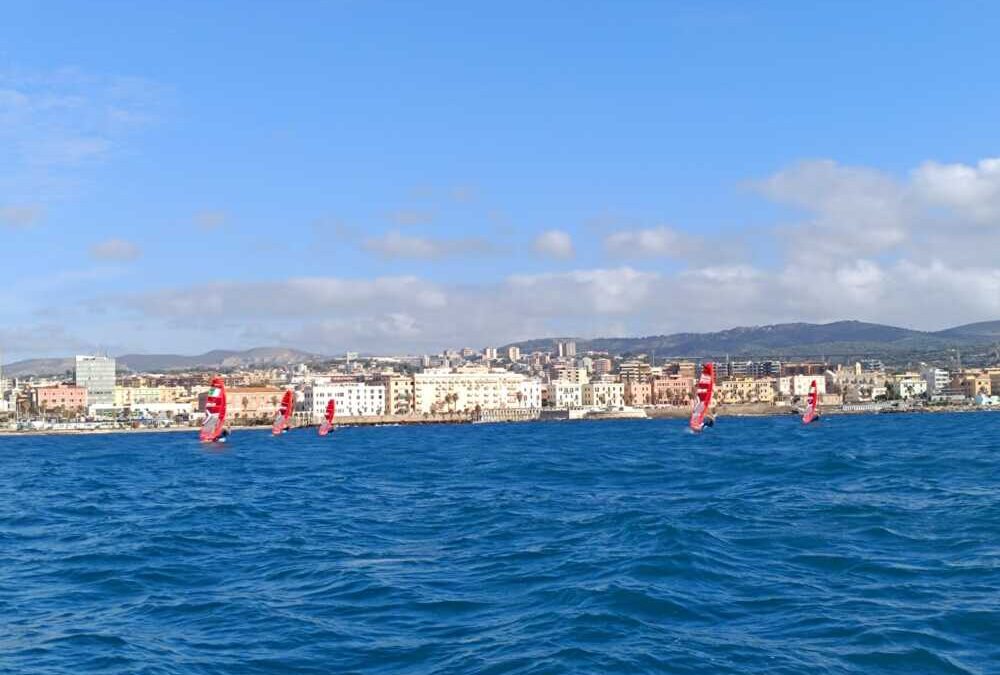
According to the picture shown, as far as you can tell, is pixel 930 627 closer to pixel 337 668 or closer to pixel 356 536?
pixel 337 668

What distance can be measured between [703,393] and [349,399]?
368ft

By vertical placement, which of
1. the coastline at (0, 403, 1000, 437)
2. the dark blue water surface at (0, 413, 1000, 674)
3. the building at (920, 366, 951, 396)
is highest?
the building at (920, 366, 951, 396)

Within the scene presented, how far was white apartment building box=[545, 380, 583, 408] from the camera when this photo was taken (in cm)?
17975

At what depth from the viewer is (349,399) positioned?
166500 millimetres

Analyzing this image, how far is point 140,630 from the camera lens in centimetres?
1336

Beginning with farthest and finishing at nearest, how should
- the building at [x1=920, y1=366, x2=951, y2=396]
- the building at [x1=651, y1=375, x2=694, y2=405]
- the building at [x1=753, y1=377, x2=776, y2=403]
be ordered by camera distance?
the building at [x1=753, y1=377, x2=776, y2=403] → the building at [x1=920, y1=366, x2=951, y2=396] → the building at [x1=651, y1=375, x2=694, y2=405]

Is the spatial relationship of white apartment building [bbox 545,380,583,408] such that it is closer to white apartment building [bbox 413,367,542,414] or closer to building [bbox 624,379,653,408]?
white apartment building [bbox 413,367,542,414]

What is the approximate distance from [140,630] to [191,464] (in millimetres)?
39588

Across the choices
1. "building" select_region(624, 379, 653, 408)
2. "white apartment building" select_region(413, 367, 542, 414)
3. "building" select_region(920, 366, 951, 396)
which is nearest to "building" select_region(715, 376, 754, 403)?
"building" select_region(624, 379, 653, 408)

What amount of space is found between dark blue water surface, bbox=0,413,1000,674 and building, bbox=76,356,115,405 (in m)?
164


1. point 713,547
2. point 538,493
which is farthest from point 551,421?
point 713,547

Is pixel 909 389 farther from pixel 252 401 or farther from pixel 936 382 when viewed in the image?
pixel 252 401

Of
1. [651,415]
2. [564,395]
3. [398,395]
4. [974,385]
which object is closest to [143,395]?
[398,395]

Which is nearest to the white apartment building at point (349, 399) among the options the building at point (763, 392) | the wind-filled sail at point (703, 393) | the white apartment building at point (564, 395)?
the white apartment building at point (564, 395)
